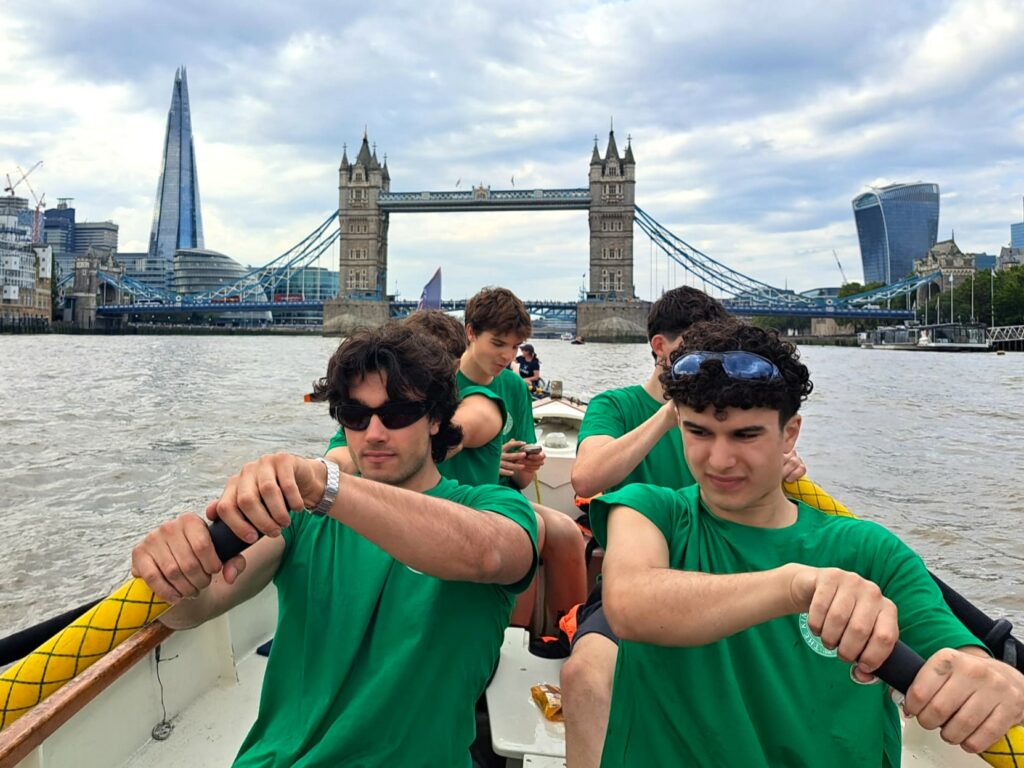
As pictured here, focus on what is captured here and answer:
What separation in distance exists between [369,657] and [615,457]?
1071mm

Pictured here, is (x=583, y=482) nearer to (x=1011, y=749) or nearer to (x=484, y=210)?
(x=1011, y=749)

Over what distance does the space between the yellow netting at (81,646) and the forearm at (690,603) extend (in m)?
0.87

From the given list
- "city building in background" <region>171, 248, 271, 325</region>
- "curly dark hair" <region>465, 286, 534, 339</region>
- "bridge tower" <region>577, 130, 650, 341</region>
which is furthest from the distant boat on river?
"city building in background" <region>171, 248, 271, 325</region>

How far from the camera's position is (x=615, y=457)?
223cm

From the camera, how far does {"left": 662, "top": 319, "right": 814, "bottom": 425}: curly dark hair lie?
4.32 ft

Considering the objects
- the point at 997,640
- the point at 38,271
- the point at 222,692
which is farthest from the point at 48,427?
the point at 38,271

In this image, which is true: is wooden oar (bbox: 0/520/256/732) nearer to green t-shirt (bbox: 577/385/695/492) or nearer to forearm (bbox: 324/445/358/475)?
forearm (bbox: 324/445/358/475)

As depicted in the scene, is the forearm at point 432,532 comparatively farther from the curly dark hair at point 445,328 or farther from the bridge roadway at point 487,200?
the bridge roadway at point 487,200

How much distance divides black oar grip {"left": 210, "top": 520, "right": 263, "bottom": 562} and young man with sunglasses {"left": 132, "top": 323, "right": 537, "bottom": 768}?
0.12 feet

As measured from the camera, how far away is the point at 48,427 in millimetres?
11008

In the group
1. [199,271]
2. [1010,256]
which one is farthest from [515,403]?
[1010,256]

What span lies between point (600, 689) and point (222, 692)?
1.30 m

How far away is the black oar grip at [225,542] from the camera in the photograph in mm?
1135

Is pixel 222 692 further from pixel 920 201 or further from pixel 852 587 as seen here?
pixel 920 201
